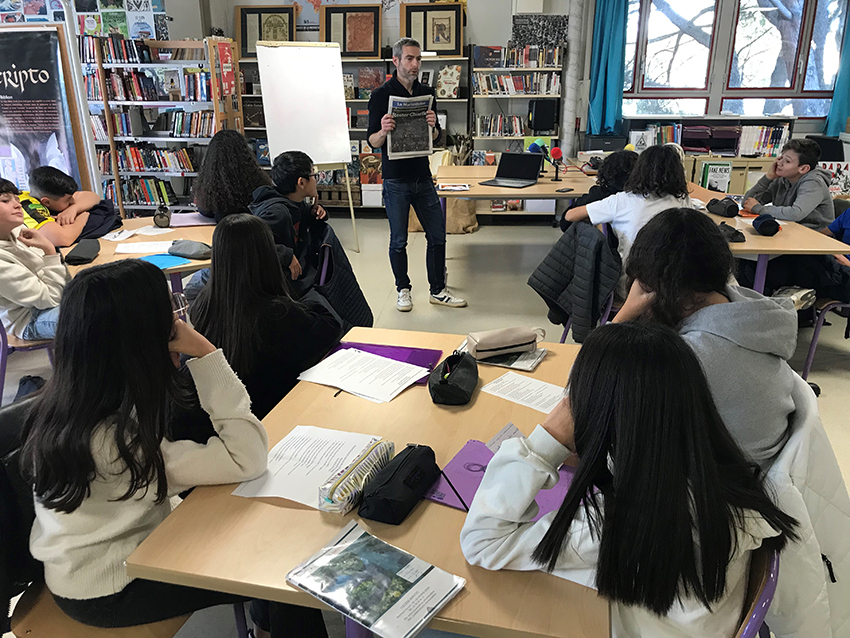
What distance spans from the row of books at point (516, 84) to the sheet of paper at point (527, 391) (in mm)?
5140

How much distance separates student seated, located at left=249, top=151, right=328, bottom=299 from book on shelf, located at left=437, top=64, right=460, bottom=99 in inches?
146

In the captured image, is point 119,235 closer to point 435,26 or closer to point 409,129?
point 409,129

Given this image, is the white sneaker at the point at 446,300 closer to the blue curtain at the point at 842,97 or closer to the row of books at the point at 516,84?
the row of books at the point at 516,84

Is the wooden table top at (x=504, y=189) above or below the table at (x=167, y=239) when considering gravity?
above

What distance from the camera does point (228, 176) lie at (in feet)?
10.1

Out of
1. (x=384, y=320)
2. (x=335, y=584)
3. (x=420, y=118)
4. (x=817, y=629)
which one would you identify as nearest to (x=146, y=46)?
(x=420, y=118)

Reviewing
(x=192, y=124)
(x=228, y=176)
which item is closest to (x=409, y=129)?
(x=228, y=176)

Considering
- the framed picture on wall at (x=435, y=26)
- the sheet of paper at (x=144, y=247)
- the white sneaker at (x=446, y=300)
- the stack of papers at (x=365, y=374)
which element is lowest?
the white sneaker at (x=446, y=300)

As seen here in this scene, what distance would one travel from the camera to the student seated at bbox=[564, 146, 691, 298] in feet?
9.29

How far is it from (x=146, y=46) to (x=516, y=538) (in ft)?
19.2

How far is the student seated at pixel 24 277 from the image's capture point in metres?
2.47

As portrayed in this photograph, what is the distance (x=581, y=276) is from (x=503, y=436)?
1614 mm

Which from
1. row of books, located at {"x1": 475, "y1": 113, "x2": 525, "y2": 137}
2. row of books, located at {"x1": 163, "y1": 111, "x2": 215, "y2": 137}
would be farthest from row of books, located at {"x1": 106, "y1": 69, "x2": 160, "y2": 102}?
row of books, located at {"x1": 475, "y1": 113, "x2": 525, "y2": 137}

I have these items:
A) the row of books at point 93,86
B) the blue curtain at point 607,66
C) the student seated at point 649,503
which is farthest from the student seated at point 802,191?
the row of books at point 93,86
